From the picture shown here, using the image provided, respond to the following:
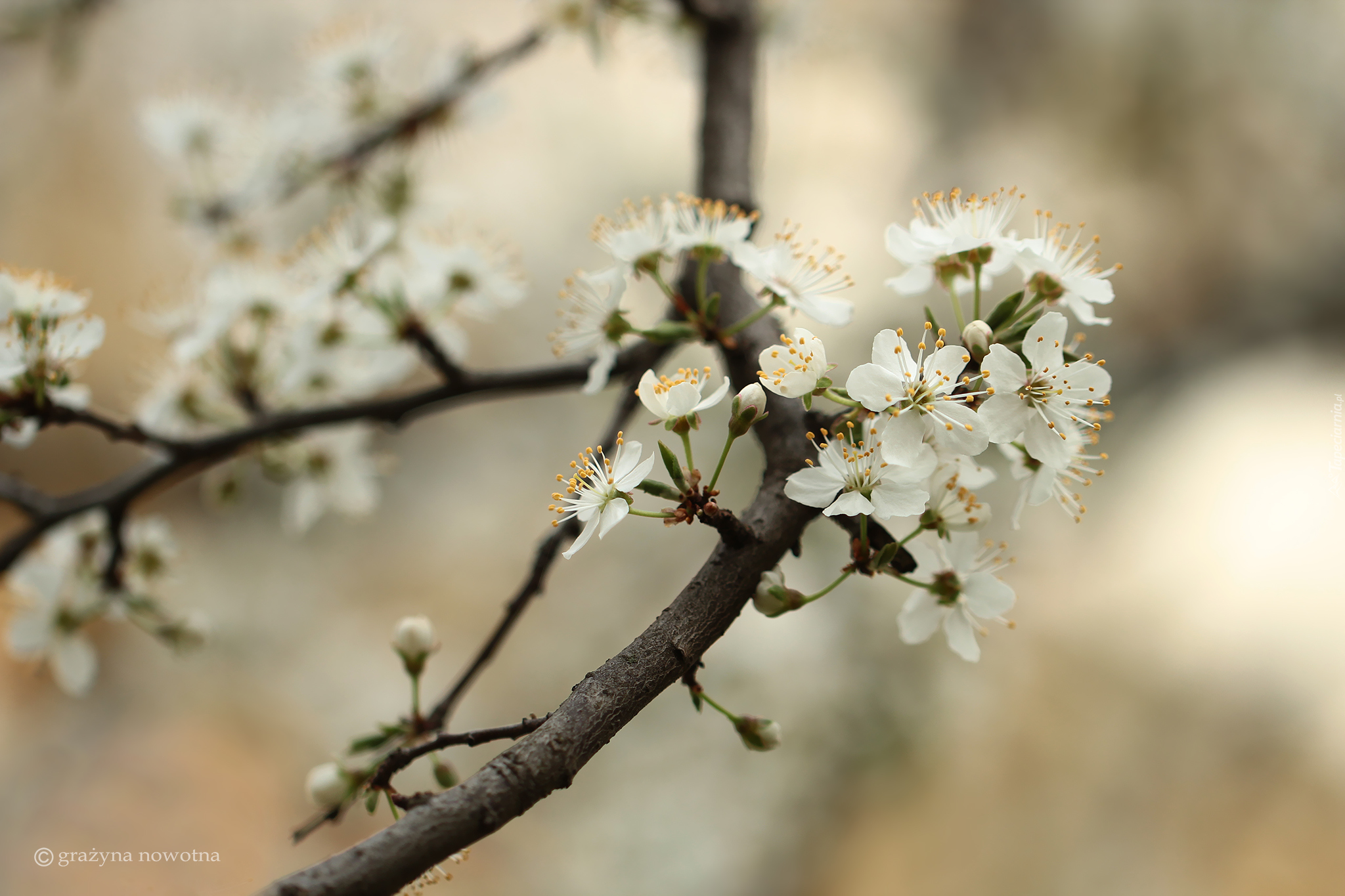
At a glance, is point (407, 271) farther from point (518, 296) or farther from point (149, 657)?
point (149, 657)

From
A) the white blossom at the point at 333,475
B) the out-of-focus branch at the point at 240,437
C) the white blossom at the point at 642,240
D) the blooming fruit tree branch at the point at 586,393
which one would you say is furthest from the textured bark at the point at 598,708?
the white blossom at the point at 333,475

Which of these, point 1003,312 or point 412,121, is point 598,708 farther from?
point 412,121

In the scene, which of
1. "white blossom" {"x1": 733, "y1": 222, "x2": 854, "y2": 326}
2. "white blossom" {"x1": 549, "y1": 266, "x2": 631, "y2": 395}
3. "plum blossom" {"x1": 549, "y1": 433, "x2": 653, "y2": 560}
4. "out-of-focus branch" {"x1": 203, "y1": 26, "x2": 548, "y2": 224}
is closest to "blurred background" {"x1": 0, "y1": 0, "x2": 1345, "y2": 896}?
"out-of-focus branch" {"x1": 203, "y1": 26, "x2": 548, "y2": 224}

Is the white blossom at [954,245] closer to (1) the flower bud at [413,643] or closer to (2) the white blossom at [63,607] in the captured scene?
(1) the flower bud at [413,643]

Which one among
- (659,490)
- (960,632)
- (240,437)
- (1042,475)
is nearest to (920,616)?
(960,632)

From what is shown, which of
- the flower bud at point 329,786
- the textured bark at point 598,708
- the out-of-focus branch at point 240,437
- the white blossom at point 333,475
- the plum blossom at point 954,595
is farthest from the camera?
the white blossom at point 333,475

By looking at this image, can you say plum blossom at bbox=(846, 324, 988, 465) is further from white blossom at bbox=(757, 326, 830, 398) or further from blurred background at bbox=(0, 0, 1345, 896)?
blurred background at bbox=(0, 0, 1345, 896)

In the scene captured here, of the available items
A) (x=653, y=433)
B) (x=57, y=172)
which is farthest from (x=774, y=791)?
(x=57, y=172)
